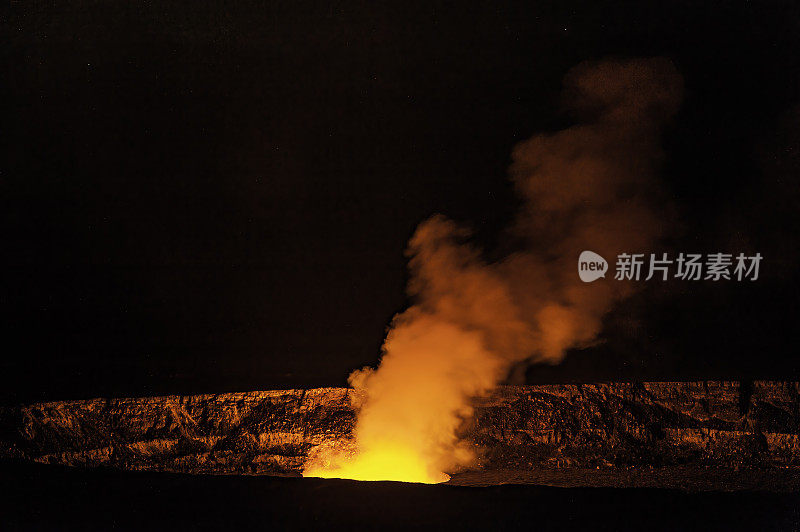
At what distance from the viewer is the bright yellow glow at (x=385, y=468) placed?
3.48 metres

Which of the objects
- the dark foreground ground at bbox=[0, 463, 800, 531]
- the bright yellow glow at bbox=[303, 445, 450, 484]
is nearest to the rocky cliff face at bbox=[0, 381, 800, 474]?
the bright yellow glow at bbox=[303, 445, 450, 484]

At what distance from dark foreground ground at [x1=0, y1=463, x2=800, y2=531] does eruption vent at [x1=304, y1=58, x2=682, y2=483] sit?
809 mm

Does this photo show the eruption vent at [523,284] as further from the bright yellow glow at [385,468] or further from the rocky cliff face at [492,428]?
the rocky cliff face at [492,428]

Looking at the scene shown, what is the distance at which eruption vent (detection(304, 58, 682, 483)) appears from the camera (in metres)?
3.50

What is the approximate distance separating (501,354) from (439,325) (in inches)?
18.0

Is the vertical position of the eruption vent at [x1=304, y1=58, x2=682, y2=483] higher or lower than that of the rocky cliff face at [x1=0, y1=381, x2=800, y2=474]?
higher

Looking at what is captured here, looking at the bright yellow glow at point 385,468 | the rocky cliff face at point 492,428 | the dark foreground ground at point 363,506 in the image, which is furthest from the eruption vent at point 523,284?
the dark foreground ground at point 363,506

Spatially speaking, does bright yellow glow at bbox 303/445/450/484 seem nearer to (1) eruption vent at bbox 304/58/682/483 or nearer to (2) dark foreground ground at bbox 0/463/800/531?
(1) eruption vent at bbox 304/58/682/483

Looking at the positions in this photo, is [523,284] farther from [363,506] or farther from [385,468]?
[363,506]

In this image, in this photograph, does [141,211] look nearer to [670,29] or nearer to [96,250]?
[96,250]

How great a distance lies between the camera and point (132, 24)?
11.2 ft

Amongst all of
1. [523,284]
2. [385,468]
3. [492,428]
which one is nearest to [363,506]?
[385,468]

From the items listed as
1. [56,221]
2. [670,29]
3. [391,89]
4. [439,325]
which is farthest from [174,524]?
[670,29]

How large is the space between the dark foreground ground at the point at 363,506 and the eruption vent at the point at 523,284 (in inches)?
31.8
